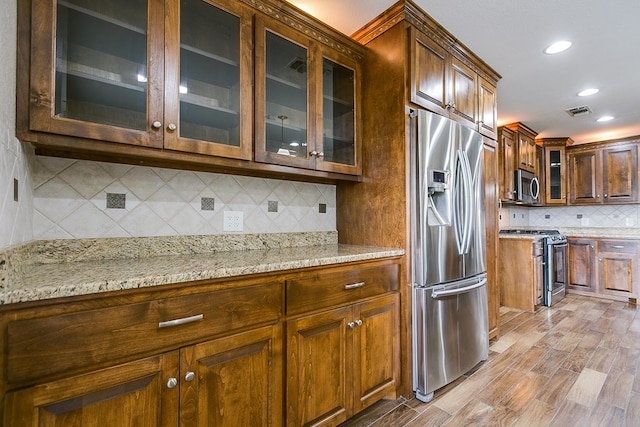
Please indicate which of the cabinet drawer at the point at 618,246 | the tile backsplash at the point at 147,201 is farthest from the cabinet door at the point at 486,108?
the cabinet drawer at the point at 618,246

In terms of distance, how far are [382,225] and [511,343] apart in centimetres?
184

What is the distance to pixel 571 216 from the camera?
4.95 meters

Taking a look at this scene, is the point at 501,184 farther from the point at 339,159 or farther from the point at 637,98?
the point at 339,159

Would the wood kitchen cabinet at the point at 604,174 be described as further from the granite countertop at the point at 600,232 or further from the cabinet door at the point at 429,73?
the cabinet door at the point at 429,73

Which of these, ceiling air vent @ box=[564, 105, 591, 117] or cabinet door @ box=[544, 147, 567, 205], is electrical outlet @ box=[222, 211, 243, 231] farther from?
cabinet door @ box=[544, 147, 567, 205]

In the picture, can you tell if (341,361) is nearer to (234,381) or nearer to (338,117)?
(234,381)

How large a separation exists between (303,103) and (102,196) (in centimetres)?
113

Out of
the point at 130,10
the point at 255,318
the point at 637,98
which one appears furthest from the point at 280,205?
the point at 637,98

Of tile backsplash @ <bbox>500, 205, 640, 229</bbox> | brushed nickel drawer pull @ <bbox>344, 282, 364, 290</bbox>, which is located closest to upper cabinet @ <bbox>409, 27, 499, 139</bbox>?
brushed nickel drawer pull @ <bbox>344, 282, 364, 290</bbox>

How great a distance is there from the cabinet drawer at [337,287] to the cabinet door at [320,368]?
0.06 metres

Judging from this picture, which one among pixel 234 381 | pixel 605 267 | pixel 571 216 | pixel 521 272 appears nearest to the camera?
pixel 234 381

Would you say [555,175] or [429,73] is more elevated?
[429,73]

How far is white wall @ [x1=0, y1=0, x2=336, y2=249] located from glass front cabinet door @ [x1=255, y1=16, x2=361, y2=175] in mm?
339

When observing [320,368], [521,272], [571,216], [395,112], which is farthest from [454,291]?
[571,216]
